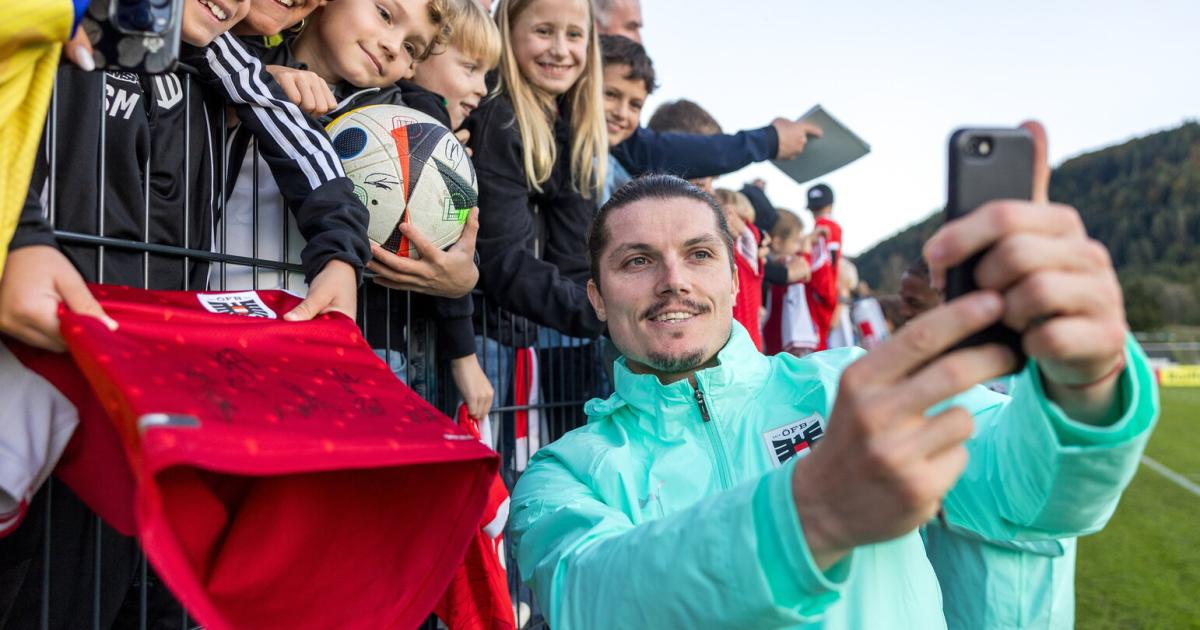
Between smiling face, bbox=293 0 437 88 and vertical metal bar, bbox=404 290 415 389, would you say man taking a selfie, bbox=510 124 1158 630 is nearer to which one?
vertical metal bar, bbox=404 290 415 389

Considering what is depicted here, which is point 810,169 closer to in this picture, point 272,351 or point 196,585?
point 272,351

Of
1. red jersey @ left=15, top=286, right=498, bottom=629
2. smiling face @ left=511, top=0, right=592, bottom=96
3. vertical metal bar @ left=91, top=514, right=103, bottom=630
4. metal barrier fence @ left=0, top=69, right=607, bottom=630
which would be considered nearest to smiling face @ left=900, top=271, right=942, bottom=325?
smiling face @ left=511, top=0, right=592, bottom=96

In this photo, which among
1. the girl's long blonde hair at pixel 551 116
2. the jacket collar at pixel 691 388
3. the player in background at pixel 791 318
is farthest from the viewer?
the player in background at pixel 791 318

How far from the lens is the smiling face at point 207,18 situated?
1831mm

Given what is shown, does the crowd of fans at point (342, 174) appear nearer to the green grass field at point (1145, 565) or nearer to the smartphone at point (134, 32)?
the smartphone at point (134, 32)

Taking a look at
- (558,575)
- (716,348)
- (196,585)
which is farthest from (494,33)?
(196,585)

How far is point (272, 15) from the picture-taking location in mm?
2250

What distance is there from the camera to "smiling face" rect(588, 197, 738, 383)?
207cm

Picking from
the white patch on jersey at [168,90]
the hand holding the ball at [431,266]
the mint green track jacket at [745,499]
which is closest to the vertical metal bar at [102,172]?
the white patch on jersey at [168,90]

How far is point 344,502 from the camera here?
1.45 metres

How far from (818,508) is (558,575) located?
63cm

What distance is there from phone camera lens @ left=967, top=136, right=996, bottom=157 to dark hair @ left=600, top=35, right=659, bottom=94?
3.22 metres

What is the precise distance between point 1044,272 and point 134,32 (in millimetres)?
1228

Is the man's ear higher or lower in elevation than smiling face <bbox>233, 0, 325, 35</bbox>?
lower
